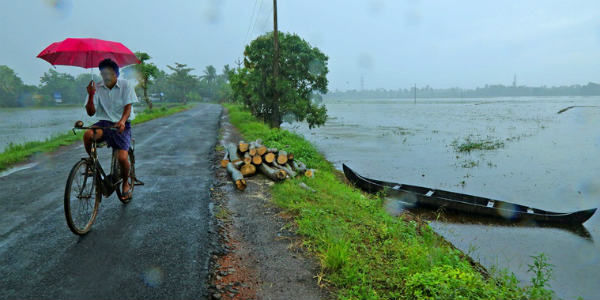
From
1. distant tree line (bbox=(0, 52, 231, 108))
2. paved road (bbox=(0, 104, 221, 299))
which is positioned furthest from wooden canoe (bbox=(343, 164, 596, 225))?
distant tree line (bbox=(0, 52, 231, 108))

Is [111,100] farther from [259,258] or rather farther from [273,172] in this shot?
[273,172]

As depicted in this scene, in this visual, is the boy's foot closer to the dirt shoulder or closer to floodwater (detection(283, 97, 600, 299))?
the dirt shoulder

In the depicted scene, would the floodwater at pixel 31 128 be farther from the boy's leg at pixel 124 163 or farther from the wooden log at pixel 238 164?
the wooden log at pixel 238 164

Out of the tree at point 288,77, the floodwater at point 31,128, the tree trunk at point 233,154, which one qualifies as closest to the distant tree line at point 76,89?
the floodwater at point 31,128

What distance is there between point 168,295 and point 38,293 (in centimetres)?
127

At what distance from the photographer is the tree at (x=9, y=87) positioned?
2827 inches

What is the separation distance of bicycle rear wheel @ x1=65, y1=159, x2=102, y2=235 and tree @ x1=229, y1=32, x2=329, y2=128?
20.4 m

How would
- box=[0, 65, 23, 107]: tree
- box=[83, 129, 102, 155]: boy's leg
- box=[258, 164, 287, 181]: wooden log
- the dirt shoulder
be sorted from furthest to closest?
box=[0, 65, 23, 107]: tree < box=[258, 164, 287, 181]: wooden log < box=[83, 129, 102, 155]: boy's leg < the dirt shoulder

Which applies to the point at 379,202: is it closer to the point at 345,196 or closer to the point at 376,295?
the point at 345,196

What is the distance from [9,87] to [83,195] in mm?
95612

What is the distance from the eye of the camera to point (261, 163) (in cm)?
886

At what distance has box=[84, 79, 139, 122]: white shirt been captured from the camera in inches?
181

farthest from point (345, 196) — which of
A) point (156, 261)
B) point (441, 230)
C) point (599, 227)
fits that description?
point (599, 227)

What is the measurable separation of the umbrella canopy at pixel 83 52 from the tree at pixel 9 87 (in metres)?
91.7
